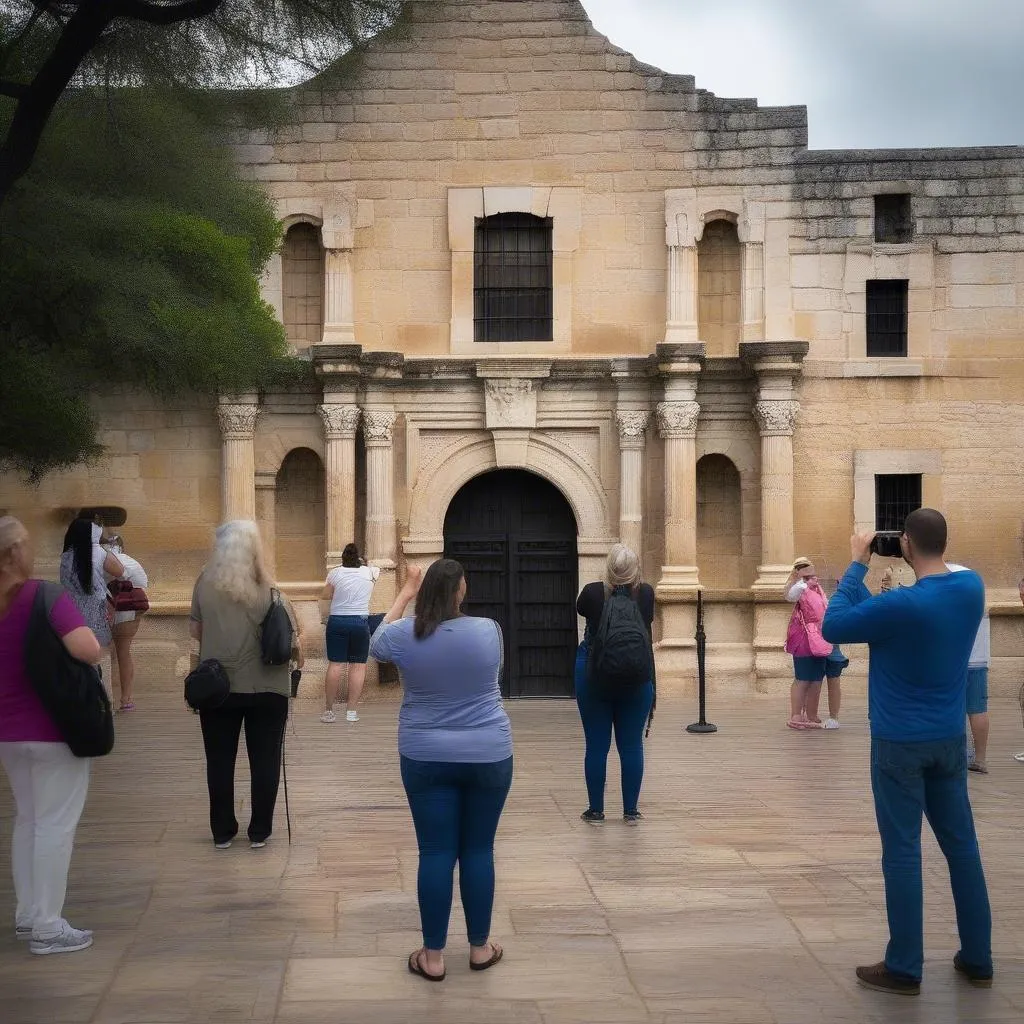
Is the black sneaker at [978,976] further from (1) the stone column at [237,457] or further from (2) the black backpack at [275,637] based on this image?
(1) the stone column at [237,457]

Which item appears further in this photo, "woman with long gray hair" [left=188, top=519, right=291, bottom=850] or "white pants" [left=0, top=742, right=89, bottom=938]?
"woman with long gray hair" [left=188, top=519, right=291, bottom=850]

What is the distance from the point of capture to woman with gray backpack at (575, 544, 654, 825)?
9133 mm

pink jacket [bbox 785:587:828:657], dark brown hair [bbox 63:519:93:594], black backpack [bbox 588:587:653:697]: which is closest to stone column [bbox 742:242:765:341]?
pink jacket [bbox 785:587:828:657]

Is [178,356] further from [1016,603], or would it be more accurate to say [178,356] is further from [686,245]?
[1016,603]

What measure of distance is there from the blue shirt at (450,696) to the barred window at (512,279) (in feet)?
42.5

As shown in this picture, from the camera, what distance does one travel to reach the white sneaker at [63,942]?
6508 millimetres

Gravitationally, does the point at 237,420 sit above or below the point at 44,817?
above

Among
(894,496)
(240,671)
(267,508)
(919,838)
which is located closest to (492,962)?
(919,838)

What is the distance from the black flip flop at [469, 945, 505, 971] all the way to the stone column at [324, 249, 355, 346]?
12.7 m

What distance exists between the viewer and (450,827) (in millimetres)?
6117

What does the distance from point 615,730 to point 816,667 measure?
19.2 ft

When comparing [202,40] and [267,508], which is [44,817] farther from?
[267,508]

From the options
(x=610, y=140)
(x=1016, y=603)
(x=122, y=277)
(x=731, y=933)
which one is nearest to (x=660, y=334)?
(x=610, y=140)

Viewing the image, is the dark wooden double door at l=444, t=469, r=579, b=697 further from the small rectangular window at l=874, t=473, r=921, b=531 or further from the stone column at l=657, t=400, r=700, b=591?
the small rectangular window at l=874, t=473, r=921, b=531
